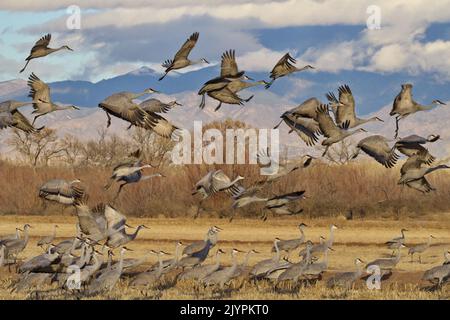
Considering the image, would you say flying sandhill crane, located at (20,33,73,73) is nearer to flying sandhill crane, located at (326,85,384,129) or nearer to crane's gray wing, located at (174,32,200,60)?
crane's gray wing, located at (174,32,200,60)

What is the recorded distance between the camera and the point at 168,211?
2945 cm

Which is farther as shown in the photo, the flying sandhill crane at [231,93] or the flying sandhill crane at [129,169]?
the flying sandhill crane at [231,93]

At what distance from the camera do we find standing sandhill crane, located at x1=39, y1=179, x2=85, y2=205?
14438mm

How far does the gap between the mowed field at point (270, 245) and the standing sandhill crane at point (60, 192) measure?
138cm

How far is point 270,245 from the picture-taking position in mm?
22359

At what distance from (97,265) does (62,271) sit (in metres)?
0.54

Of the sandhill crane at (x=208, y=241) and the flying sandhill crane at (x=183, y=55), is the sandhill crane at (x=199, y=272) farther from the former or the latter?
the flying sandhill crane at (x=183, y=55)

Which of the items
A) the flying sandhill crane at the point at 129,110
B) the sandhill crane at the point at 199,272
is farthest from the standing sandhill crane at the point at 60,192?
the sandhill crane at the point at 199,272

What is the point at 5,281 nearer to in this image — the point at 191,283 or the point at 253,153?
the point at 191,283

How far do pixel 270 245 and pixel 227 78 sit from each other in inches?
332

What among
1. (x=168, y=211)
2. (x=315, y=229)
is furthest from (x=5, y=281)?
(x=168, y=211)

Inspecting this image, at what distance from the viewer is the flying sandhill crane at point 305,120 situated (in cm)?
1405

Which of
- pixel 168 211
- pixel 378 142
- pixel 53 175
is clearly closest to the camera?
pixel 378 142
